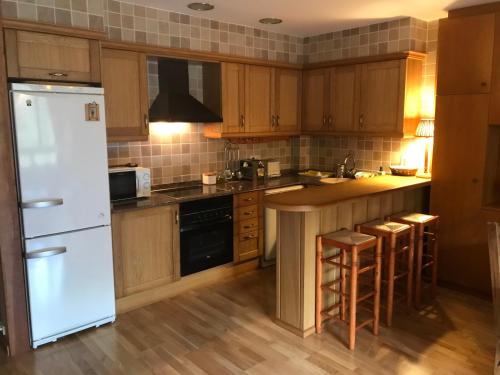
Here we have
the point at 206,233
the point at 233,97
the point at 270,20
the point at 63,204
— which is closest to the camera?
the point at 63,204

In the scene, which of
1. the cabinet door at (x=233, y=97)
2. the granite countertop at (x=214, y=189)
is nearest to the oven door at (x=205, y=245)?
the granite countertop at (x=214, y=189)

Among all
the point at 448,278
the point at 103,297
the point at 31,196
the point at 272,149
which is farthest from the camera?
the point at 272,149

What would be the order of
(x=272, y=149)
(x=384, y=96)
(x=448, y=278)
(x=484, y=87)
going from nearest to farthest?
(x=484, y=87), (x=448, y=278), (x=384, y=96), (x=272, y=149)

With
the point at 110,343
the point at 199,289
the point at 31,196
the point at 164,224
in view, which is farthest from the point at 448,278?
the point at 31,196

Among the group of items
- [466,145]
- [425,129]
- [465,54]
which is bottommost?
[466,145]

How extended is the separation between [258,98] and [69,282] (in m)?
2.61

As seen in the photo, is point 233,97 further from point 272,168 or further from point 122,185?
point 122,185

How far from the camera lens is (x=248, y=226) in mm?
4164

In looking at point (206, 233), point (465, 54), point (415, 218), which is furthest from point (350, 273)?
point (465, 54)

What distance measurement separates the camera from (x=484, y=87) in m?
3.41

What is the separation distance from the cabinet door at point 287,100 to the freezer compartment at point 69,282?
243cm

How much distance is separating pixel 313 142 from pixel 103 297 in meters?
3.20

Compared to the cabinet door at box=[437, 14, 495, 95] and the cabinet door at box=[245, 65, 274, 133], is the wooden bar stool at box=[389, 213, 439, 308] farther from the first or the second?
the cabinet door at box=[245, 65, 274, 133]

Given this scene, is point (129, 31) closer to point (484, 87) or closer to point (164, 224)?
point (164, 224)
